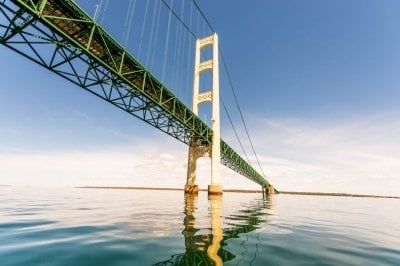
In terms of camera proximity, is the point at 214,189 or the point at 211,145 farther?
the point at 211,145

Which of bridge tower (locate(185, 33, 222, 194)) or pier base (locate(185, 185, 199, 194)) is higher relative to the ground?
bridge tower (locate(185, 33, 222, 194))

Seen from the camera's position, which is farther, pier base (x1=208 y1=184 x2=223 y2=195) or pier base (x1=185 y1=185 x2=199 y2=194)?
pier base (x1=185 y1=185 x2=199 y2=194)

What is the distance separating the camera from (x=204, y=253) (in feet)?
12.8

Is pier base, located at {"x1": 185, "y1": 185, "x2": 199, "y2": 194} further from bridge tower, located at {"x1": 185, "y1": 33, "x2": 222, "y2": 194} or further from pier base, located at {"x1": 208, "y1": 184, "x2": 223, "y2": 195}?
pier base, located at {"x1": 208, "y1": 184, "x2": 223, "y2": 195}

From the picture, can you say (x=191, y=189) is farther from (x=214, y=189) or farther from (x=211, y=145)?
(x=211, y=145)

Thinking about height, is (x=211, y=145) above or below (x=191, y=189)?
above

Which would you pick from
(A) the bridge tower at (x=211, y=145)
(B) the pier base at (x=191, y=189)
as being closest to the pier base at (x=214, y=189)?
(A) the bridge tower at (x=211, y=145)

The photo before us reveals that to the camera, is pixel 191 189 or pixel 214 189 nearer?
pixel 214 189

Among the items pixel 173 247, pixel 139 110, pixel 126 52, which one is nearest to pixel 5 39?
pixel 126 52

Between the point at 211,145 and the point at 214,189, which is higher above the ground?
the point at 211,145

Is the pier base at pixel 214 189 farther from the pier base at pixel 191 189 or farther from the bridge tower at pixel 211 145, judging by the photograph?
the pier base at pixel 191 189

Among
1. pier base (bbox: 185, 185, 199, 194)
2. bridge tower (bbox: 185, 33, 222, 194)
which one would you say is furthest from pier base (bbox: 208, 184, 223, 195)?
pier base (bbox: 185, 185, 199, 194)

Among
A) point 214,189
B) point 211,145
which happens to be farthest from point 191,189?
point 211,145

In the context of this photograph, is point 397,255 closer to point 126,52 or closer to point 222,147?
point 126,52
